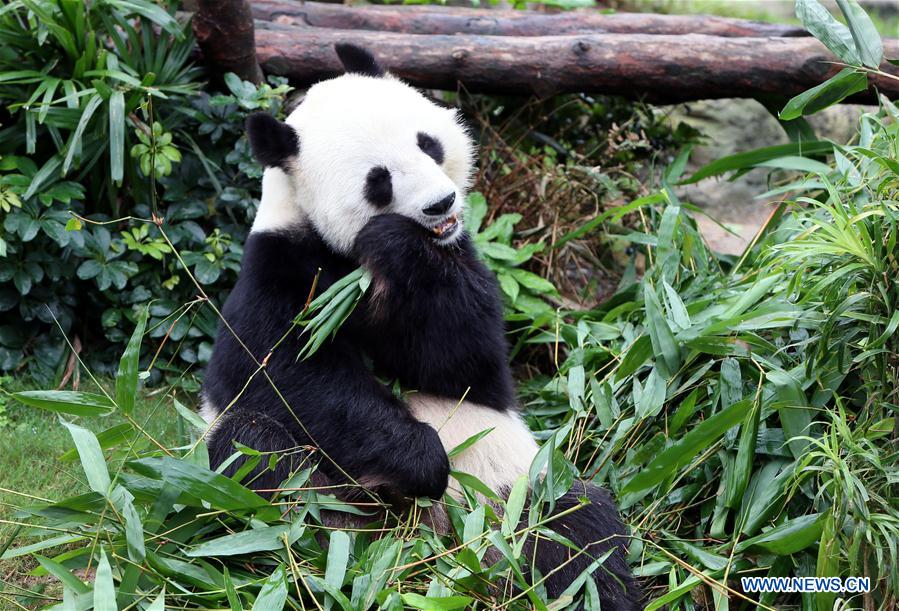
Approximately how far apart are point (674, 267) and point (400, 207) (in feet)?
5.81

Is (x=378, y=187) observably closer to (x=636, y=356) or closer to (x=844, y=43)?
(x=636, y=356)

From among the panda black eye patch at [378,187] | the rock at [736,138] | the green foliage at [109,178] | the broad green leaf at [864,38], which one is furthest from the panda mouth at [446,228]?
the rock at [736,138]

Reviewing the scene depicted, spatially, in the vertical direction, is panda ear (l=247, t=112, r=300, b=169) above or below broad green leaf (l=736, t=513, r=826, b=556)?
above

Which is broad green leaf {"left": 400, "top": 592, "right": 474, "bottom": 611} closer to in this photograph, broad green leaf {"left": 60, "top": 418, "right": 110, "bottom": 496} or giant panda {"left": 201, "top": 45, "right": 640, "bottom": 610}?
giant panda {"left": 201, "top": 45, "right": 640, "bottom": 610}

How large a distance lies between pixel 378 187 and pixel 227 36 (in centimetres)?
205

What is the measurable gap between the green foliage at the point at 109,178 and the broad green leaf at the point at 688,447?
2501 millimetres

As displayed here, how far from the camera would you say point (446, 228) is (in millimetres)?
3338

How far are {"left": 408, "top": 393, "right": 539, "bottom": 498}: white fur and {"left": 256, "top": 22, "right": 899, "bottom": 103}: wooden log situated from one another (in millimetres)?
2688

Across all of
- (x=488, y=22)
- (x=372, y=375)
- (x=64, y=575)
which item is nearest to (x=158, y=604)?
(x=64, y=575)

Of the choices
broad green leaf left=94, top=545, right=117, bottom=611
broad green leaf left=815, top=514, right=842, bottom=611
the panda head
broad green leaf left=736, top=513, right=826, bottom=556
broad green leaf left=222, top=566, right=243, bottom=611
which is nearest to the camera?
broad green leaf left=94, top=545, right=117, bottom=611

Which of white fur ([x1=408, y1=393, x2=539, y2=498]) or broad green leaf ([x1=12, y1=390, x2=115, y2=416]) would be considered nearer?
broad green leaf ([x1=12, y1=390, x2=115, y2=416])

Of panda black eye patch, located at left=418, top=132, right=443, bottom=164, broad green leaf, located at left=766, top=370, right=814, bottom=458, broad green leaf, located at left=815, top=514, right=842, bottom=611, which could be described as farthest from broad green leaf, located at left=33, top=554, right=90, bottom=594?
broad green leaf, located at left=766, top=370, right=814, bottom=458

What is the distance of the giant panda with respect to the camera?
3207 millimetres

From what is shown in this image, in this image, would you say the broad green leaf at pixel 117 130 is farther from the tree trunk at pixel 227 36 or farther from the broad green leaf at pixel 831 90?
the broad green leaf at pixel 831 90
